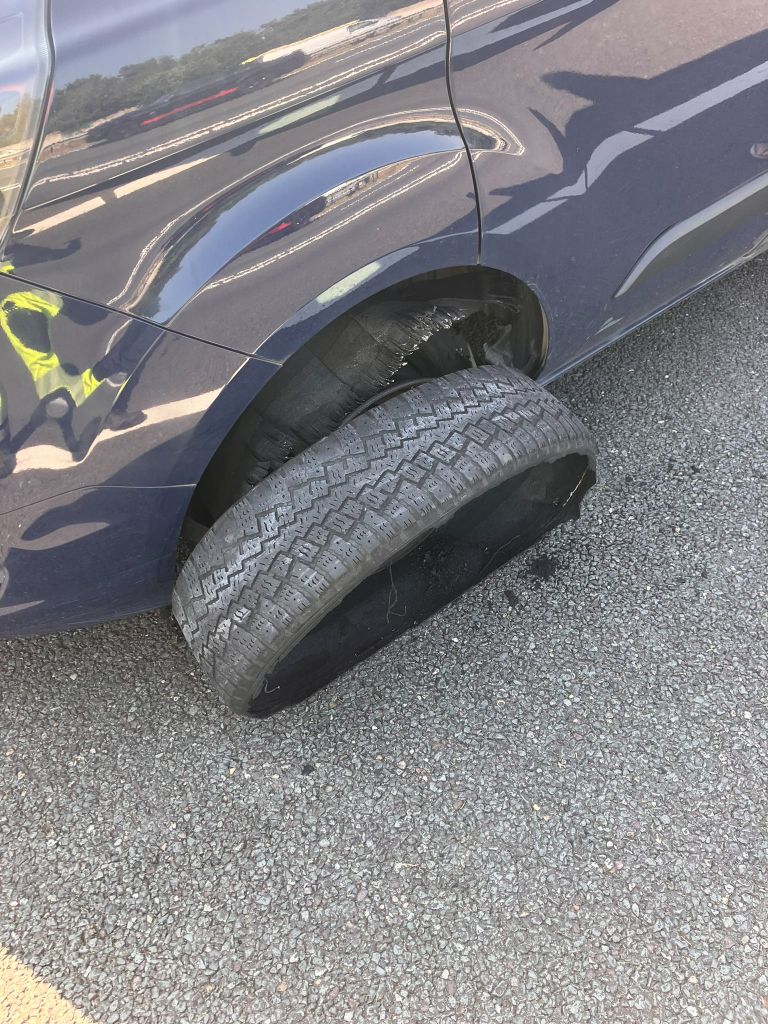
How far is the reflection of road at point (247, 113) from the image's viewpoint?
122cm

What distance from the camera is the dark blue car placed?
1.25 metres

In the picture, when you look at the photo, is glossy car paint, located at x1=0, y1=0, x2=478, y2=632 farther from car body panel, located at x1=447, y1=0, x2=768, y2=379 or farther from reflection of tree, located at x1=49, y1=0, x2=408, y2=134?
car body panel, located at x1=447, y1=0, x2=768, y2=379

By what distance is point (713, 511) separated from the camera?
7.68 ft

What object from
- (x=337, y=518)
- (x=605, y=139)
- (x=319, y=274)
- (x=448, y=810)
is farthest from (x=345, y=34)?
(x=448, y=810)

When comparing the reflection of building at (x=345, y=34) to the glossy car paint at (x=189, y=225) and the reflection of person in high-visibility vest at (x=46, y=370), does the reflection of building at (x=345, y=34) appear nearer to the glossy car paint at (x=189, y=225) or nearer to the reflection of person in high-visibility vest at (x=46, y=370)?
the glossy car paint at (x=189, y=225)

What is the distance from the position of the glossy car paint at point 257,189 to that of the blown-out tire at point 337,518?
5.8 inches

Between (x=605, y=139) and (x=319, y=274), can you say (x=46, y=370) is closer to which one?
(x=319, y=274)

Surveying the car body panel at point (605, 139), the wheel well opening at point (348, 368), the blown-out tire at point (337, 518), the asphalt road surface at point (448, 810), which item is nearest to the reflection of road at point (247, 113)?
the car body panel at point (605, 139)

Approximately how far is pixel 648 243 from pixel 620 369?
85cm

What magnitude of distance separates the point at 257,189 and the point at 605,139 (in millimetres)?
810

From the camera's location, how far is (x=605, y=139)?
5.69 feet

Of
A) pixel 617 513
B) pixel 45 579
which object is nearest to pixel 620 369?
pixel 617 513

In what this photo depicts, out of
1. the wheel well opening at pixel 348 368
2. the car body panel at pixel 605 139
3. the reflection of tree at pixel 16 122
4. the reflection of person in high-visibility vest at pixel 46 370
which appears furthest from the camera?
the wheel well opening at pixel 348 368

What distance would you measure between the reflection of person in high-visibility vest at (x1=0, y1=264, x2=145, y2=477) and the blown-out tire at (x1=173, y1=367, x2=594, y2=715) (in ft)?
1.27
